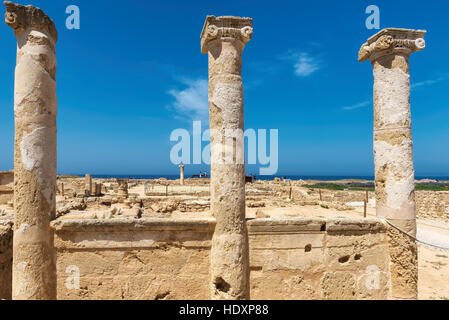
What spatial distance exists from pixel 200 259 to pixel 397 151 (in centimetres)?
342

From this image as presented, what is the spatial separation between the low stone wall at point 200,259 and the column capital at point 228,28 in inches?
104

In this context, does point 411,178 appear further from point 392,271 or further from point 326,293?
point 326,293

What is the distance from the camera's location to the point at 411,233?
14.3 ft

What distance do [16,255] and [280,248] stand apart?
3.58 metres

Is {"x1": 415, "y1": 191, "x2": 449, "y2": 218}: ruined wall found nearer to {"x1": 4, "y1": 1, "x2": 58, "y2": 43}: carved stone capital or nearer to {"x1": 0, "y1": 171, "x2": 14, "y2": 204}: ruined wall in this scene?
{"x1": 4, "y1": 1, "x2": 58, "y2": 43}: carved stone capital

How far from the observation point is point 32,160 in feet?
12.1

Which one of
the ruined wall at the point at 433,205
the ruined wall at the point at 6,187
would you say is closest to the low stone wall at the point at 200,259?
the ruined wall at the point at 6,187

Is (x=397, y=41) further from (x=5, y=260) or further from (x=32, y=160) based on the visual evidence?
(x=5, y=260)

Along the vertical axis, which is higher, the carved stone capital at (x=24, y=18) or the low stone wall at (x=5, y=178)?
the carved stone capital at (x=24, y=18)

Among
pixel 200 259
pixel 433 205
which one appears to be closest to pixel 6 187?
pixel 200 259

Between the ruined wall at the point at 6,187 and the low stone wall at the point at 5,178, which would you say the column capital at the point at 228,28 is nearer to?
the ruined wall at the point at 6,187

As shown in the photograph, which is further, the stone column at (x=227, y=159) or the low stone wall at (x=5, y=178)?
the low stone wall at (x=5, y=178)

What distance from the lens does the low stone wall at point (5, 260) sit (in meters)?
4.63
